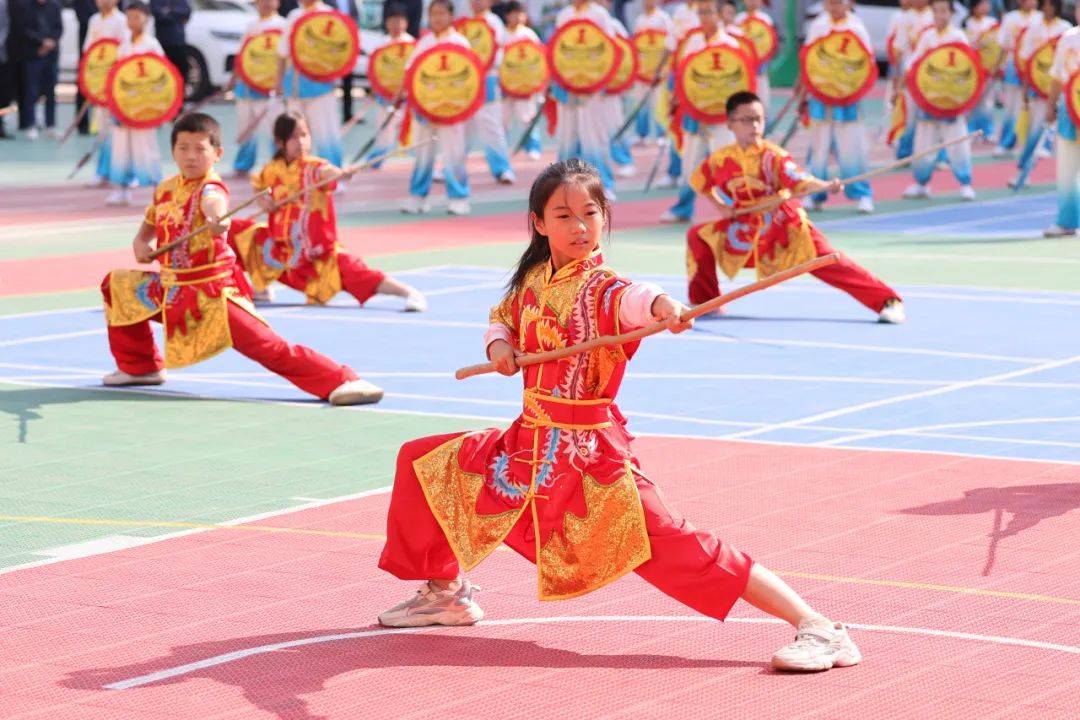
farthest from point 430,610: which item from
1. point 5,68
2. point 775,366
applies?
point 5,68

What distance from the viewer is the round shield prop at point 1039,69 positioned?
74.1ft

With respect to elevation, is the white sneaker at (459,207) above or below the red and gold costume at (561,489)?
below

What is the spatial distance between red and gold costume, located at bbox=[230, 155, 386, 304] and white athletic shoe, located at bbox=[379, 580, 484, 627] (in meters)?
7.32

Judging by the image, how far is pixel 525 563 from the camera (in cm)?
700

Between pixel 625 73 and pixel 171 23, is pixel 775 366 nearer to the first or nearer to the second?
pixel 625 73

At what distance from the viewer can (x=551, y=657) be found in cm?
582

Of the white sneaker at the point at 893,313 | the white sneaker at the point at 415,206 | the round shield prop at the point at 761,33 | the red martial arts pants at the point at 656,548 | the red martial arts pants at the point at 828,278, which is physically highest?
the round shield prop at the point at 761,33

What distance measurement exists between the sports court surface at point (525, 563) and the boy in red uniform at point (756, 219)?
1.10ft

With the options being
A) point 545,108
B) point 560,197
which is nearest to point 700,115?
point 545,108

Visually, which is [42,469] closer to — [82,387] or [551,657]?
[82,387]

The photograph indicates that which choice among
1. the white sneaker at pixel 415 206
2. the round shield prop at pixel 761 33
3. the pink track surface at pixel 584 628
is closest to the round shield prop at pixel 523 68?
the round shield prop at pixel 761 33

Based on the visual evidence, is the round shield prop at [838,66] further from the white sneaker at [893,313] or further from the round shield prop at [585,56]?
the white sneaker at [893,313]

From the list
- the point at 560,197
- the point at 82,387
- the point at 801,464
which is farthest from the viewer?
the point at 82,387

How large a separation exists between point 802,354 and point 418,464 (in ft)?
20.0
